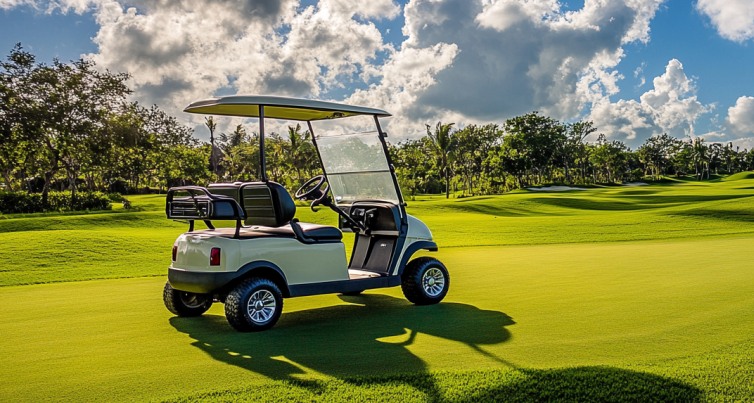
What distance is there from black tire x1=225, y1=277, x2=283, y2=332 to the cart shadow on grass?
5.1 inches

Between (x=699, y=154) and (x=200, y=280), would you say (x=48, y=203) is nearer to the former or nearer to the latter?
(x=200, y=280)

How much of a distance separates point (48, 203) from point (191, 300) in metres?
33.4

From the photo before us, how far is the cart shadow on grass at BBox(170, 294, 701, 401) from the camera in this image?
4922mm

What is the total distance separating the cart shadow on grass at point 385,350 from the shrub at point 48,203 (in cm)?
3259

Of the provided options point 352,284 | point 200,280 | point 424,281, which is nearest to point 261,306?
point 200,280

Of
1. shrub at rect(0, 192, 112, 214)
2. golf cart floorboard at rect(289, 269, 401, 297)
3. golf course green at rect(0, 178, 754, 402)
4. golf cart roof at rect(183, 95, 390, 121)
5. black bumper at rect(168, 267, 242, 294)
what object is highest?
golf cart roof at rect(183, 95, 390, 121)

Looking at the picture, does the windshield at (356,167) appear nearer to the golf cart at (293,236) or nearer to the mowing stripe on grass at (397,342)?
the golf cart at (293,236)

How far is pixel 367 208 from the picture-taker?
923 cm

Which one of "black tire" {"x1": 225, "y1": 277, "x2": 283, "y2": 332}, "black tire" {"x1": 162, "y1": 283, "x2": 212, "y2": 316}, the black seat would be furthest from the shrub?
"black tire" {"x1": 225, "y1": 277, "x2": 283, "y2": 332}

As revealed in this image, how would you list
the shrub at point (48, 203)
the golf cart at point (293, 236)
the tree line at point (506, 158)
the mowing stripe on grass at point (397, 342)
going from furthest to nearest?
1. the tree line at point (506, 158)
2. the shrub at point (48, 203)
3. the golf cart at point (293, 236)
4. the mowing stripe on grass at point (397, 342)

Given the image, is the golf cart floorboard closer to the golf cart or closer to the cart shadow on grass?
the golf cart

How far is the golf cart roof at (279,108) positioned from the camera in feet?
24.9

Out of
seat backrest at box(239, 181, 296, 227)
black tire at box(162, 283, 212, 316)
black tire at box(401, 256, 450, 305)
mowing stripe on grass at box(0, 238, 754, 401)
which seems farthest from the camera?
black tire at box(401, 256, 450, 305)

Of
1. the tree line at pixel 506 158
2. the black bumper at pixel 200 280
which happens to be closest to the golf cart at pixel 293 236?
the black bumper at pixel 200 280
